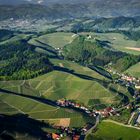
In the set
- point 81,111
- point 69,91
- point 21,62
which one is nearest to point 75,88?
point 69,91

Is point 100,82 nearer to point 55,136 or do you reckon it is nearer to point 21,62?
point 21,62

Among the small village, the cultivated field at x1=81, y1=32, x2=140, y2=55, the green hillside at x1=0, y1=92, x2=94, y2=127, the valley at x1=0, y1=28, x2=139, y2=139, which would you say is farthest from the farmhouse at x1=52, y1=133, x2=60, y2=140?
the cultivated field at x1=81, y1=32, x2=140, y2=55

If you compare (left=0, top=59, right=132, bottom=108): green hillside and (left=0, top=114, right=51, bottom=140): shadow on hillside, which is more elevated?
(left=0, top=114, right=51, bottom=140): shadow on hillside

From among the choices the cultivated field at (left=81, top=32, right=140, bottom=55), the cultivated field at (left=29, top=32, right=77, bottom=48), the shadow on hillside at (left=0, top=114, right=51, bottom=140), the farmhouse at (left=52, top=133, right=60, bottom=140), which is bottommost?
the cultivated field at (left=81, top=32, right=140, bottom=55)

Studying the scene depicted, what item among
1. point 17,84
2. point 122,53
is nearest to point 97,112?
point 17,84

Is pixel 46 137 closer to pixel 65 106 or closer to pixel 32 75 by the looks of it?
pixel 65 106

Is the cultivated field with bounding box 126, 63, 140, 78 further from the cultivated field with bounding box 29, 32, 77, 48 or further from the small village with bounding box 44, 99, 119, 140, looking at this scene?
the cultivated field with bounding box 29, 32, 77, 48

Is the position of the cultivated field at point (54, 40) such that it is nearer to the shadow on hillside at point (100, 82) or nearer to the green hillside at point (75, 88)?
the shadow on hillside at point (100, 82)
